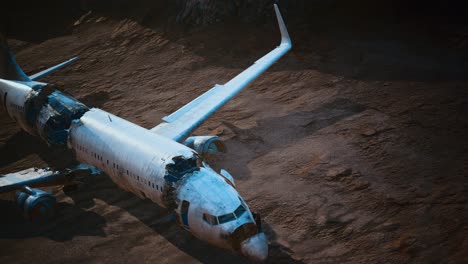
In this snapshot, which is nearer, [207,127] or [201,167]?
[201,167]

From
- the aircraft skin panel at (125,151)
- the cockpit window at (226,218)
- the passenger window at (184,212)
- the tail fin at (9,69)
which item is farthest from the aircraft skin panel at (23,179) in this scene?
the cockpit window at (226,218)

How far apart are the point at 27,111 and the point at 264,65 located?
15.1m

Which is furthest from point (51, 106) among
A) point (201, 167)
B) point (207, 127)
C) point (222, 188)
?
point (222, 188)

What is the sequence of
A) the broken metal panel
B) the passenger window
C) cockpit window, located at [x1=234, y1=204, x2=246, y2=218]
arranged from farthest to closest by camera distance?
the broken metal panel → the passenger window → cockpit window, located at [x1=234, y1=204, x2=246, y2=218]

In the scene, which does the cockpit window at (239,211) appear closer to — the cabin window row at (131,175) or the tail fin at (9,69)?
the cabin window row at (131,175)

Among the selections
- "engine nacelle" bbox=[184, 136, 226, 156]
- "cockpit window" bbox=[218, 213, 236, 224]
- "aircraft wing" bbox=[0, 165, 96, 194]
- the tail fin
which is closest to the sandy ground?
"engine nacelle" bbox=[184, 136, 226, 156]

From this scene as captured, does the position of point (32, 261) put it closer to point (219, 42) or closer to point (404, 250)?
point (404, 250)

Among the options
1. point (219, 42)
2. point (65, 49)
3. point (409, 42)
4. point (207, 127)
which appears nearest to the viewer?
point (207, 127)

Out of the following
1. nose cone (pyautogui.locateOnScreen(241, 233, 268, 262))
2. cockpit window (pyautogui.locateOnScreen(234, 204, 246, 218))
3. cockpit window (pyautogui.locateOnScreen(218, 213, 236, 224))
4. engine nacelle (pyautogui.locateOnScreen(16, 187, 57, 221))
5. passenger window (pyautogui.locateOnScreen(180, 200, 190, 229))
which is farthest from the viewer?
engine nacelle (pyautogui.locateOnScreen(16, 187, 57, 221))

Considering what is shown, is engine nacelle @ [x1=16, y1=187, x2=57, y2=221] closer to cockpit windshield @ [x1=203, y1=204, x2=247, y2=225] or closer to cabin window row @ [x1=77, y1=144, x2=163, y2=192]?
cabin window row @ [x1=77, y1=144, x2=163, y2=192]

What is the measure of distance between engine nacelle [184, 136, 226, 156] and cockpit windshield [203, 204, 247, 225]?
740cm

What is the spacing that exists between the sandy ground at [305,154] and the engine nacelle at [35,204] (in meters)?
0.62

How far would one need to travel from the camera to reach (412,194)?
22.1 metres

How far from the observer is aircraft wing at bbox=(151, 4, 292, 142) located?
27.3 meters
